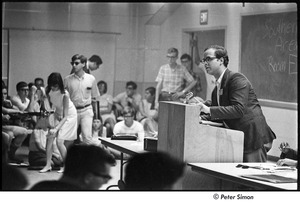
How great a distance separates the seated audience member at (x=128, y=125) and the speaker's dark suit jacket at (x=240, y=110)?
73 cm

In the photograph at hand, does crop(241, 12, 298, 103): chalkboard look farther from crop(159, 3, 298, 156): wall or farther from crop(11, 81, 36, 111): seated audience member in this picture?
crop(11, 81, 36, 111): seated audience member

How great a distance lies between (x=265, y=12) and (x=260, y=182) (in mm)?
2347

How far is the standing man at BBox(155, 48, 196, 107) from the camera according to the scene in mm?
5863

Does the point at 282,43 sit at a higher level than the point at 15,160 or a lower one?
higher

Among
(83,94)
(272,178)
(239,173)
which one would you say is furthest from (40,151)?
(272,178)

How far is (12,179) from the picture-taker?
5164 millimetres

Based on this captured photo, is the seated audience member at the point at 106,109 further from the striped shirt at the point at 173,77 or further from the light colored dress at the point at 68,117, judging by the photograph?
the striped shirt at the point at 173,77

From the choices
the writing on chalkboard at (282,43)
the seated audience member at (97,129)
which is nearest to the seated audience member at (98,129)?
the seated audience member at (97,129)

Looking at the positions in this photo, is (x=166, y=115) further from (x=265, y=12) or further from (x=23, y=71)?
(x=265, y=12)

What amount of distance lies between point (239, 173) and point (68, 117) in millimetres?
1716

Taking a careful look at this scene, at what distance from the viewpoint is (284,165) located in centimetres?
485

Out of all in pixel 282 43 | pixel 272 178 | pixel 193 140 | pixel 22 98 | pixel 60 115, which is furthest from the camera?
pixel 282 43

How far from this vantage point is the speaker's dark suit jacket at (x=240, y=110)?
5.16 metres

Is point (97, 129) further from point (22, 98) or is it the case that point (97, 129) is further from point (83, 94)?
point (22, 98)
